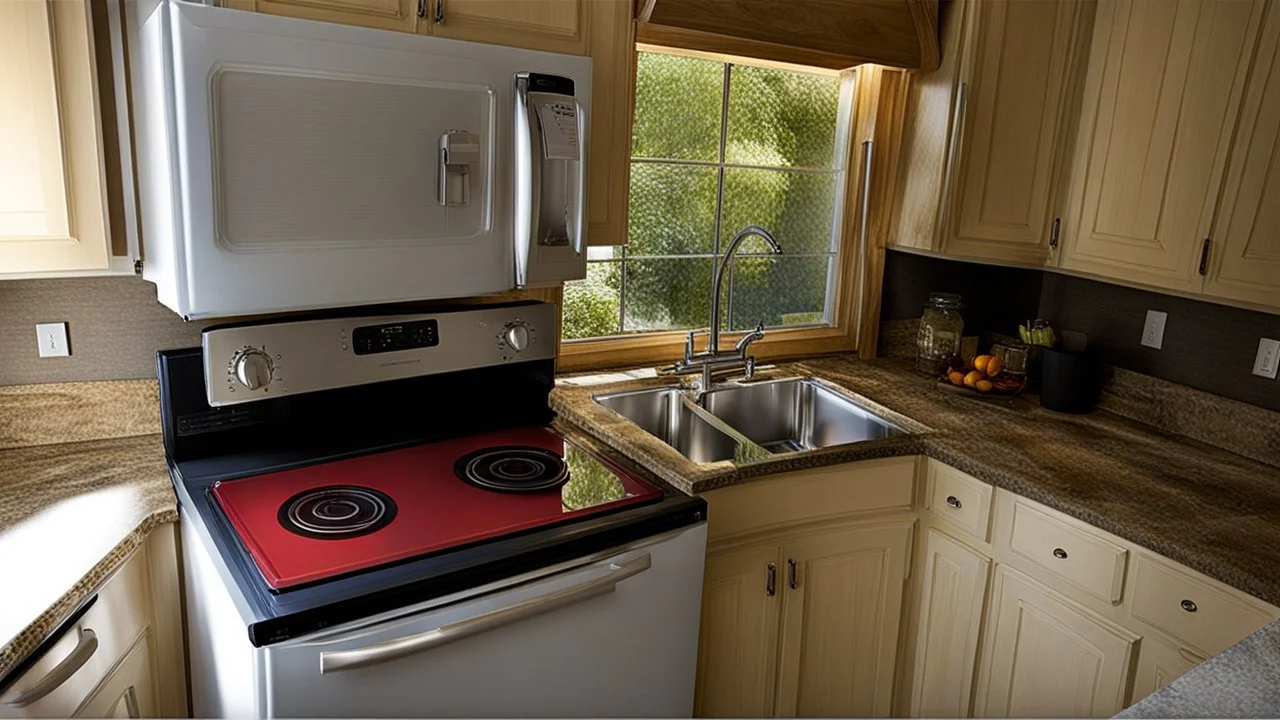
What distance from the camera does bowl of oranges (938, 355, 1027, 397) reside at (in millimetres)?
2375

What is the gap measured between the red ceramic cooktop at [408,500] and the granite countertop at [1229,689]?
899 mm

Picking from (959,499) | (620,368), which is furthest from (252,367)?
(959,499)

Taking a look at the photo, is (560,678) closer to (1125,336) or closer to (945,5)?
(1125,336)

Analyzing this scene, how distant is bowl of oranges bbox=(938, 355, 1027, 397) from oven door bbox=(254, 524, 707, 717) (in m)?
1.10

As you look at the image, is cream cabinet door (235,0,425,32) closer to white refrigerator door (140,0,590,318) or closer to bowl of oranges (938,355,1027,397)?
white refrigerator door (140,0,590,318)

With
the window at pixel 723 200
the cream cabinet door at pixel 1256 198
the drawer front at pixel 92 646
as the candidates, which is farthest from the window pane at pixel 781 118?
the drawer front at pixel 92 646

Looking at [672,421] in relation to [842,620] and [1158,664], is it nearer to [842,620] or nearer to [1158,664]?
[842,620]

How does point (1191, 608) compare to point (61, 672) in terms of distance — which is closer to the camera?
point (61, 672)

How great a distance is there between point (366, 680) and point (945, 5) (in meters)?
2.16

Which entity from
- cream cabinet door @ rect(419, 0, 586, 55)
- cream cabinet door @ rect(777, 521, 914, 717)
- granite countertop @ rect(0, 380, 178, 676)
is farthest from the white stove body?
cream cabinet door @ rect(419, 0, 586, 55)

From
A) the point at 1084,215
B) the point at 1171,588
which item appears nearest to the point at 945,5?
the point at 1084,215

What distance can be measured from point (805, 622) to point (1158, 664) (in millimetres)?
705

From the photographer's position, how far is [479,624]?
1.35m

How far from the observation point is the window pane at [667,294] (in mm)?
2443
